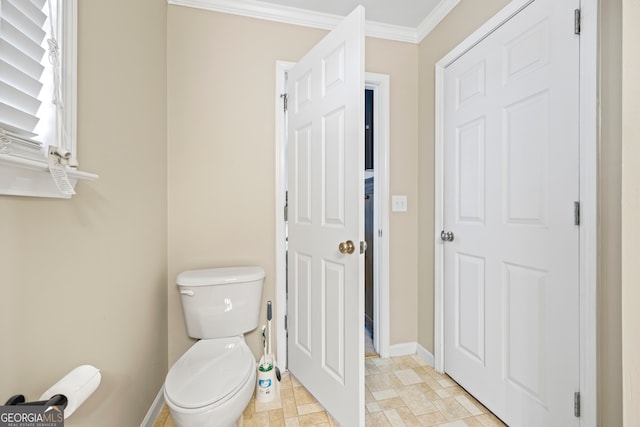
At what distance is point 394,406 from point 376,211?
1215mm

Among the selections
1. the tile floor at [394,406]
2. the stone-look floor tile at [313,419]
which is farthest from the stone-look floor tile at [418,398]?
the stone-look floor tile at [313,419]

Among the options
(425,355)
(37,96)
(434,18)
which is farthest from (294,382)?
(434,18)

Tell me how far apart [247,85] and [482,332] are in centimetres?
204

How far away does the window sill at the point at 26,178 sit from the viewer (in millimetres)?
624

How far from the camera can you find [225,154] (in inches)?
75.1

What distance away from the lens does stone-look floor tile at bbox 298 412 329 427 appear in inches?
59.7

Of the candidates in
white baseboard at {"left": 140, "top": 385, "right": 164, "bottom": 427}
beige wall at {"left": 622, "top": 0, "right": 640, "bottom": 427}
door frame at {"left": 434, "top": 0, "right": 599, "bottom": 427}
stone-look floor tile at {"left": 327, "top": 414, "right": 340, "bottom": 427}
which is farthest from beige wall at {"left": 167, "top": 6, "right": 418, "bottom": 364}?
beige wall at {"left": 622, "top": 0, "right": 640, "bottom": 427}

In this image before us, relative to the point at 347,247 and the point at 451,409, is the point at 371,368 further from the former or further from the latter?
the point at 347,247

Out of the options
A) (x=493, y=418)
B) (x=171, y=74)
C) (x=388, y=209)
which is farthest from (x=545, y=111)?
(x=171, y=74)

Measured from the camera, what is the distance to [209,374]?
1307 mm

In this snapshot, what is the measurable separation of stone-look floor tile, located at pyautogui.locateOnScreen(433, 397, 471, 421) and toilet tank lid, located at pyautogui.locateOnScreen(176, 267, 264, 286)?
1217 millimetres

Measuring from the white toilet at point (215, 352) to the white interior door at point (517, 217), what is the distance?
123 cm

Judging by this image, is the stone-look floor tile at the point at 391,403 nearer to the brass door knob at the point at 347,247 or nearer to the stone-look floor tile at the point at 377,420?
the stone-look floor tile at the point at 377,420

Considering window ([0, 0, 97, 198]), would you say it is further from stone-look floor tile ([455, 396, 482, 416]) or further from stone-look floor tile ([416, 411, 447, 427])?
stone-look floor tile ([455, 396, 482, 416])
